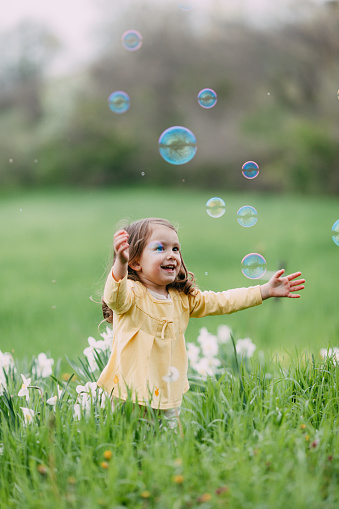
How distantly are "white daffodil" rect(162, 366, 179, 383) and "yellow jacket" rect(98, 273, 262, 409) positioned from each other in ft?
0.06

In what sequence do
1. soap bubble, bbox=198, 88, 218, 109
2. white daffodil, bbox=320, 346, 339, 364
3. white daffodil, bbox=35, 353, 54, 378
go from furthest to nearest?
soap bubble, bbox=198, 88, 218, 109
white daffodil, bbox=35, 353, 54, 378
white daffodil, bbox=320, 346, 339, 364

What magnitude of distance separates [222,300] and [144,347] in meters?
0.52

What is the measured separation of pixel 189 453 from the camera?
105 inches

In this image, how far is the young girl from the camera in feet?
10.3

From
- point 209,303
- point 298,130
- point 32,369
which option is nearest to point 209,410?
point 209,303

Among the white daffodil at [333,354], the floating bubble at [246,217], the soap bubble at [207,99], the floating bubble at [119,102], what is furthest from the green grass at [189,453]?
the floating bubble at [119,102]

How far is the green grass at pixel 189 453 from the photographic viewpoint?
93.6 inches

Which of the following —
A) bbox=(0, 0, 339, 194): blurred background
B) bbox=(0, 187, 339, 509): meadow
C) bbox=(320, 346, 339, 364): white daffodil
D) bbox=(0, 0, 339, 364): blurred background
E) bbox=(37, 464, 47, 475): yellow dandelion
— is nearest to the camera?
bbox=(0, 187, 339, 509): meadow

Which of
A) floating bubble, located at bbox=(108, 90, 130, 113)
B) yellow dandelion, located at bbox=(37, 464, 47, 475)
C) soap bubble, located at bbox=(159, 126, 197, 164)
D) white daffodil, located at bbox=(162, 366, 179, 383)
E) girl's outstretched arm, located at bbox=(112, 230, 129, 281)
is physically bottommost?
yellow dandelion, located at bbox=(37, 464, 47, 475)

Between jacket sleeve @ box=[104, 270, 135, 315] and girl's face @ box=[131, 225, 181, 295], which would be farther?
girl's face @ box=[131, 225, 181, 295]

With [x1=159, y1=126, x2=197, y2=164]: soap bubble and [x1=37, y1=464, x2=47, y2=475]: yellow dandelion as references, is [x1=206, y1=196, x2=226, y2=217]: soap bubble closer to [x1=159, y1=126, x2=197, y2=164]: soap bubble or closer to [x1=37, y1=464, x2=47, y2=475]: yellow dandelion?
[x1=159, y1=126, x2=197, y2=164]: soap bubble

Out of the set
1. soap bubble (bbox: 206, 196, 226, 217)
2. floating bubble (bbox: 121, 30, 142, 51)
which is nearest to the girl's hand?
soap bubble (bbox: 206, 196, 226, 217)

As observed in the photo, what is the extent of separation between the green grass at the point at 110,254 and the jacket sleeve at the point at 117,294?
1.34ft

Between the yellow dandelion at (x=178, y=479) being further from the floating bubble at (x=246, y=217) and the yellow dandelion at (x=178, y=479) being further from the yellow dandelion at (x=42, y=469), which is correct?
the floating bubble at (x=246, y=217)
